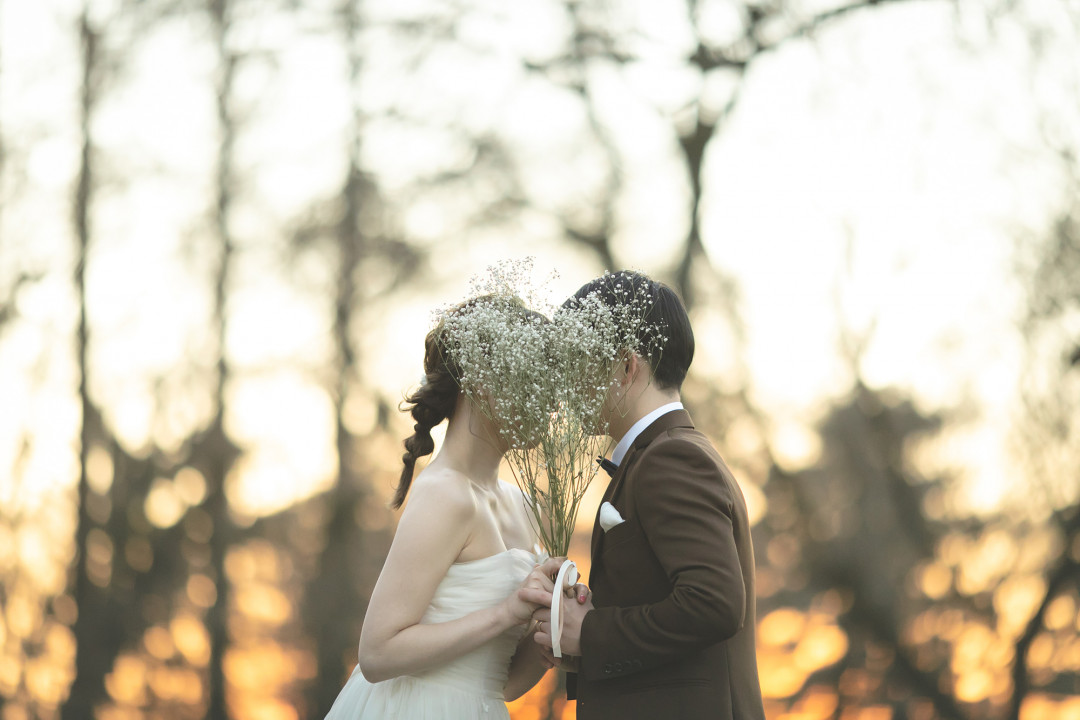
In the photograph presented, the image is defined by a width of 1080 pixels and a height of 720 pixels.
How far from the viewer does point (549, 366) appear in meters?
1.67

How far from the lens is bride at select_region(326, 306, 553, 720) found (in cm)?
187

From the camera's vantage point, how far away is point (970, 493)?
4137mm

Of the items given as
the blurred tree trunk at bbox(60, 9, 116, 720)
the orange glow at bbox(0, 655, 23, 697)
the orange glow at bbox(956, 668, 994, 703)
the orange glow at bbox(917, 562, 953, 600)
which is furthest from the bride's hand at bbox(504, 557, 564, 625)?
the orange glow at bbox(0, 655, 23, 697)

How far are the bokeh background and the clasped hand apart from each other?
7.30 feet

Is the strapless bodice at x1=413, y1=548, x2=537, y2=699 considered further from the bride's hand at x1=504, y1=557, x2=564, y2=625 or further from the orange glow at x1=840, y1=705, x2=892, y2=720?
the orange glow at x1=840, y1=705, x2=892, y2=720

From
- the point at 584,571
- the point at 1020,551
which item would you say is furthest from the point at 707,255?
the point at 1020,551

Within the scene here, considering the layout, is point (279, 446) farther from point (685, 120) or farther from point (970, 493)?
point (970, 493)

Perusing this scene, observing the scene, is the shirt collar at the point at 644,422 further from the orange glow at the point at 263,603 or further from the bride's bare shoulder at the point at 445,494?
the orange glow at the point at 263,603

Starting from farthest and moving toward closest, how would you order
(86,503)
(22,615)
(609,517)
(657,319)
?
(22,615) → (86,503) → (657,319) → (609,517)

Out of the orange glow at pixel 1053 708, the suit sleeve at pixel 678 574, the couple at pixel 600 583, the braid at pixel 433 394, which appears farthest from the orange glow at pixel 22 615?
the orange glow at pixel 1053 708

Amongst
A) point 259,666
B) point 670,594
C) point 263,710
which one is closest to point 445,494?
point 670,594

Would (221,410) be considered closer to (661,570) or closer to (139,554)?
(139,554)

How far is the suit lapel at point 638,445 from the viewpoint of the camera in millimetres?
1706

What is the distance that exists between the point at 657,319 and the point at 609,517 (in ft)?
1.34
